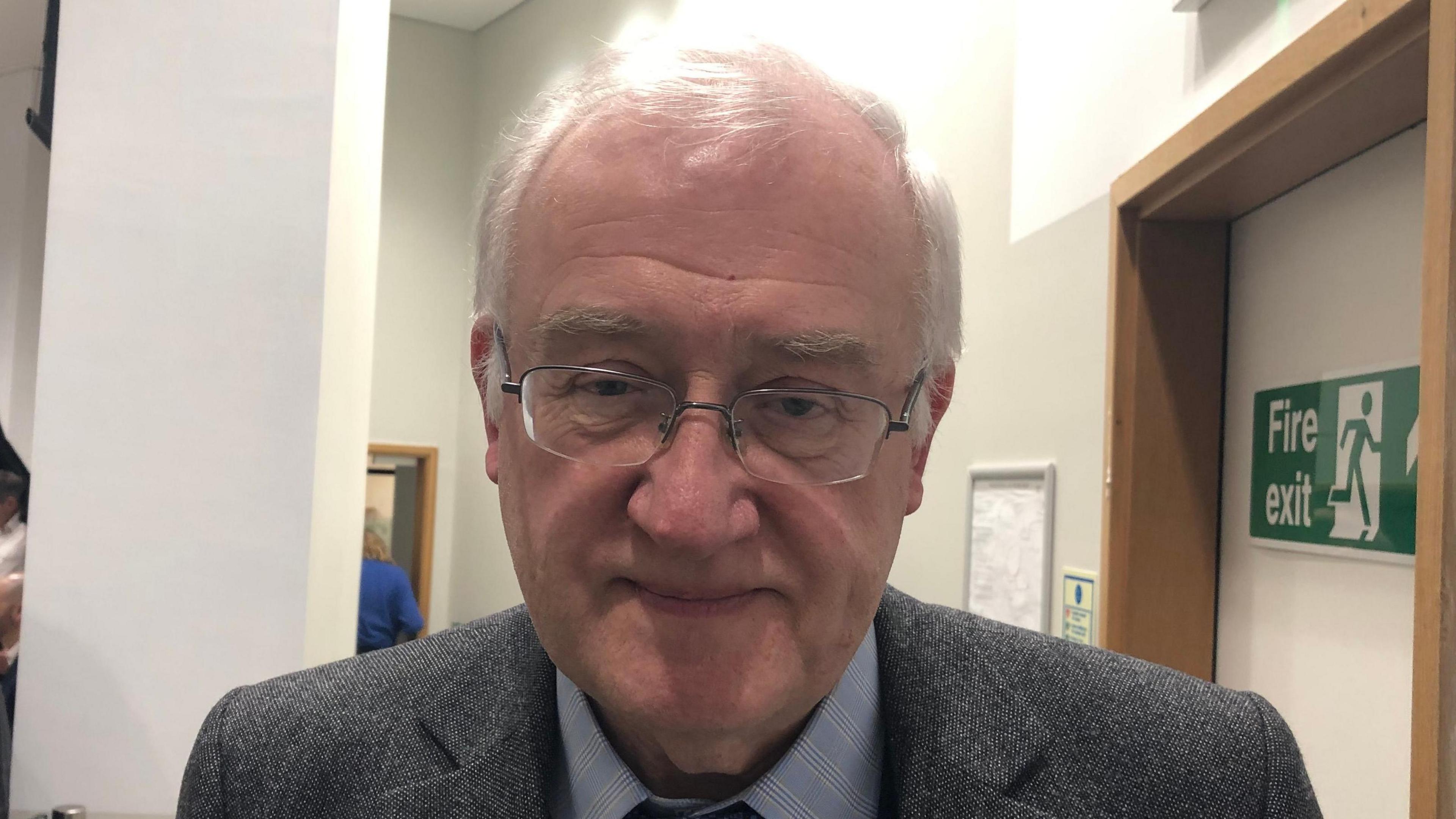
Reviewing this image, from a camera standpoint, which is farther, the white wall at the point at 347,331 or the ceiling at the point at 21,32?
the white wall at the point at 347,331

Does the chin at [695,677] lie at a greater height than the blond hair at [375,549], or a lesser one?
greater

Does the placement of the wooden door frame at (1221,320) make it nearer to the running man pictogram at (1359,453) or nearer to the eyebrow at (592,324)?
the running man pictogram at (1359,453)

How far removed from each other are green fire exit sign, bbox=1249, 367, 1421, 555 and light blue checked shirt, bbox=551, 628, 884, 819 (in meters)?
0.82

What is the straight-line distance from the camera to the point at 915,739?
119cm

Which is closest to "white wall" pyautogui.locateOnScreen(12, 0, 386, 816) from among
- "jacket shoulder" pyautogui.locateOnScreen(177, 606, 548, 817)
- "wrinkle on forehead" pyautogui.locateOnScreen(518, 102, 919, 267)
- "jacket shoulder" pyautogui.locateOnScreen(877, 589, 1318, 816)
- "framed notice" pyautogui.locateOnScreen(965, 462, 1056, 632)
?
"jacket shoulder" pyautogui.locateOnScreen(177, 606, 548, 817)

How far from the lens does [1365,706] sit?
168cm

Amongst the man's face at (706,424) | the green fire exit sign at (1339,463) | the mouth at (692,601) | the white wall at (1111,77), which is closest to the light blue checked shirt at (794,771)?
the man's face at (706,424)

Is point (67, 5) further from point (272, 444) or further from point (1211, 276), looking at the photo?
point (1211, 276)

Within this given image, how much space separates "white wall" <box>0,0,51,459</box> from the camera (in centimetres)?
202

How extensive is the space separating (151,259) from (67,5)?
20.0 inches

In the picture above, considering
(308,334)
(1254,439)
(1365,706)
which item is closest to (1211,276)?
(1254,439)

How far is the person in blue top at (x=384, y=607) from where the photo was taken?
236 inches

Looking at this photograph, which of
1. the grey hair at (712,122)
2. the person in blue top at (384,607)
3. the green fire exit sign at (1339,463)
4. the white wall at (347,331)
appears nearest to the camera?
the grey hair at (712,122)

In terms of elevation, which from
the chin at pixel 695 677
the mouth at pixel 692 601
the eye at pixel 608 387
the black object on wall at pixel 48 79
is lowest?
the chin at pixel 695 677
